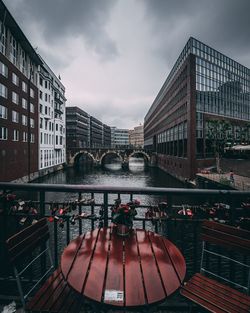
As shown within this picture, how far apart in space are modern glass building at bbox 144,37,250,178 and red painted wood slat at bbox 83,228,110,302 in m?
34.1

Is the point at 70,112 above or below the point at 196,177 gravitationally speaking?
above

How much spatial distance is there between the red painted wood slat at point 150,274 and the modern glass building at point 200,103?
3392 cm

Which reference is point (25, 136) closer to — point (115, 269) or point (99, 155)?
point (115, 269)

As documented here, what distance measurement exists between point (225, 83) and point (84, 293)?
50.4 meters

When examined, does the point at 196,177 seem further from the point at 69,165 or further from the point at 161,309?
the point at 69,165

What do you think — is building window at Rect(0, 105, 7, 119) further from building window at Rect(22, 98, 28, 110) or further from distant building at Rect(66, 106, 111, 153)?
distant building at Rect(66, 106, 111, 153)

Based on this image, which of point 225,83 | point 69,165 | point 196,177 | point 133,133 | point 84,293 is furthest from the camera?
point 133,133

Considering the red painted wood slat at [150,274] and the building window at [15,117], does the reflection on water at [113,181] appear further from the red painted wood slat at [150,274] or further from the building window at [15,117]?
the red painted wood slat at [150,274]

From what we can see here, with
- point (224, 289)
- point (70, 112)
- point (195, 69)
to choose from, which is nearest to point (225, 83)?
point (195, 69)

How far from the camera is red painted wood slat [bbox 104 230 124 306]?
1.76 m

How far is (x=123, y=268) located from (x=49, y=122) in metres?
49.2

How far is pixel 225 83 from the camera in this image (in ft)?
144

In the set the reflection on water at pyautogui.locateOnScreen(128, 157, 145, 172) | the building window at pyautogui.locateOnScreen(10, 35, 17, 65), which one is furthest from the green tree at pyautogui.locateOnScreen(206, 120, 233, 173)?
the building window at pyautogui.locateOnScreen(10, 35, 17, 65)

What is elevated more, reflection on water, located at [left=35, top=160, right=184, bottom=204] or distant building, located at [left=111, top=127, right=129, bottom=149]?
distant building, located at [left=111, top=127, right=129, bottom=149]
